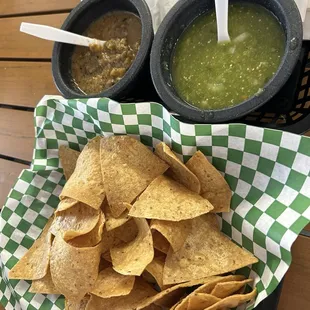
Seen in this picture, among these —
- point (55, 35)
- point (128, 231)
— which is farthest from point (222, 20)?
point (128, 231)

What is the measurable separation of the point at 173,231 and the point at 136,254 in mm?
128

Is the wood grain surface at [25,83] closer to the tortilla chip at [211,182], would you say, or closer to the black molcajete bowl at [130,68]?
the black molcajete bowl at [130,68]

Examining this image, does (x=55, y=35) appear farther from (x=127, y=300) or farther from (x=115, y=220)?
(x=127, y=300)

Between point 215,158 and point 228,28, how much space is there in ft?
1.26

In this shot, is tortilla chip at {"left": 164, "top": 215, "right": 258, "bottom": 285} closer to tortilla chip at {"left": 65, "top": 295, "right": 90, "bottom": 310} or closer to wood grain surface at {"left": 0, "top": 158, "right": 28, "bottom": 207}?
tortilla chip at {"left": 65, "top": 295, "right": 90, "bottom": 310}

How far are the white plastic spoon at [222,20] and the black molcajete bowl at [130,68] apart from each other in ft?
0.74

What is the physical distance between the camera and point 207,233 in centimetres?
127

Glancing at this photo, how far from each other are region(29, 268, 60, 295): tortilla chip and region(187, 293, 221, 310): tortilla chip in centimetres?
50

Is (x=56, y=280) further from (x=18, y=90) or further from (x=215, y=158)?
(x=18, y=90)

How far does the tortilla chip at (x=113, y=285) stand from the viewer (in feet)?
4.13

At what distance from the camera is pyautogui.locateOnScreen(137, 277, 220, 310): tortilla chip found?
120 centimetres

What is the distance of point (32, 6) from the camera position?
6.90 feet

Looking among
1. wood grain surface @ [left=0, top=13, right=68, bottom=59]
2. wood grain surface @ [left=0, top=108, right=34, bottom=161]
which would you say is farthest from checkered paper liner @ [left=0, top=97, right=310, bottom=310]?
wood grain surface @ [left=0, top=13, right=68, bottom=59]

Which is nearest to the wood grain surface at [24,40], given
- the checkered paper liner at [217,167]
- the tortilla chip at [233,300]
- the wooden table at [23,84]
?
the wooden table at [23,84]
